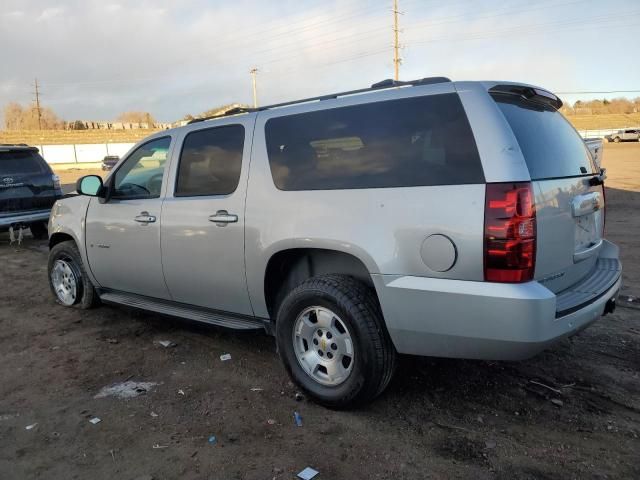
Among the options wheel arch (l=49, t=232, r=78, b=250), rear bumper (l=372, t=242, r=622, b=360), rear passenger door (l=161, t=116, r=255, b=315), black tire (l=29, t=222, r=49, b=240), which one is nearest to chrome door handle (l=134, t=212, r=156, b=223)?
rear passenger door (l=161, t=116, r=255, b=315)

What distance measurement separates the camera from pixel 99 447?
295 cm

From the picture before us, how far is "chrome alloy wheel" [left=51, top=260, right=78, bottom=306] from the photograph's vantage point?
5473mm

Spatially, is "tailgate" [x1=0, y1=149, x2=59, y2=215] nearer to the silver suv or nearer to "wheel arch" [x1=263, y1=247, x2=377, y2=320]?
the silver suv

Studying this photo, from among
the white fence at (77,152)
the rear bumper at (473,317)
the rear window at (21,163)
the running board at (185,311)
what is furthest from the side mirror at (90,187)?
the white fence at (77,152)

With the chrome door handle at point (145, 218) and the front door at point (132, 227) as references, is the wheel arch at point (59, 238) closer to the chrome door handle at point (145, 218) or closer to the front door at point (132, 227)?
the front door at point (132, 227)

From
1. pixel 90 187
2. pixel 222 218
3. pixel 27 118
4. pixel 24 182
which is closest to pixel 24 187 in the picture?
pixel 24 182

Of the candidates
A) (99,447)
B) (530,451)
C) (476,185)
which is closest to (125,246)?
(99,447)

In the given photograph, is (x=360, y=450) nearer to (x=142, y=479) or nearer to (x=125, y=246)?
(x=142, y=479)

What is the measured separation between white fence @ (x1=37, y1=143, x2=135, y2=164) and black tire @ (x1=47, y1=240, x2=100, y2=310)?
48281 millimetres

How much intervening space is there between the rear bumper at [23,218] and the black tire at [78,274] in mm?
4656

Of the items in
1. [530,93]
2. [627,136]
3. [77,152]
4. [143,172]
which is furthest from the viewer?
[627,136]

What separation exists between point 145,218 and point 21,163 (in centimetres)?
685

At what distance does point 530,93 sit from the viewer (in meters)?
3.17

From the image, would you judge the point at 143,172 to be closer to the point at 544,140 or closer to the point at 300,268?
the point at 300,268
